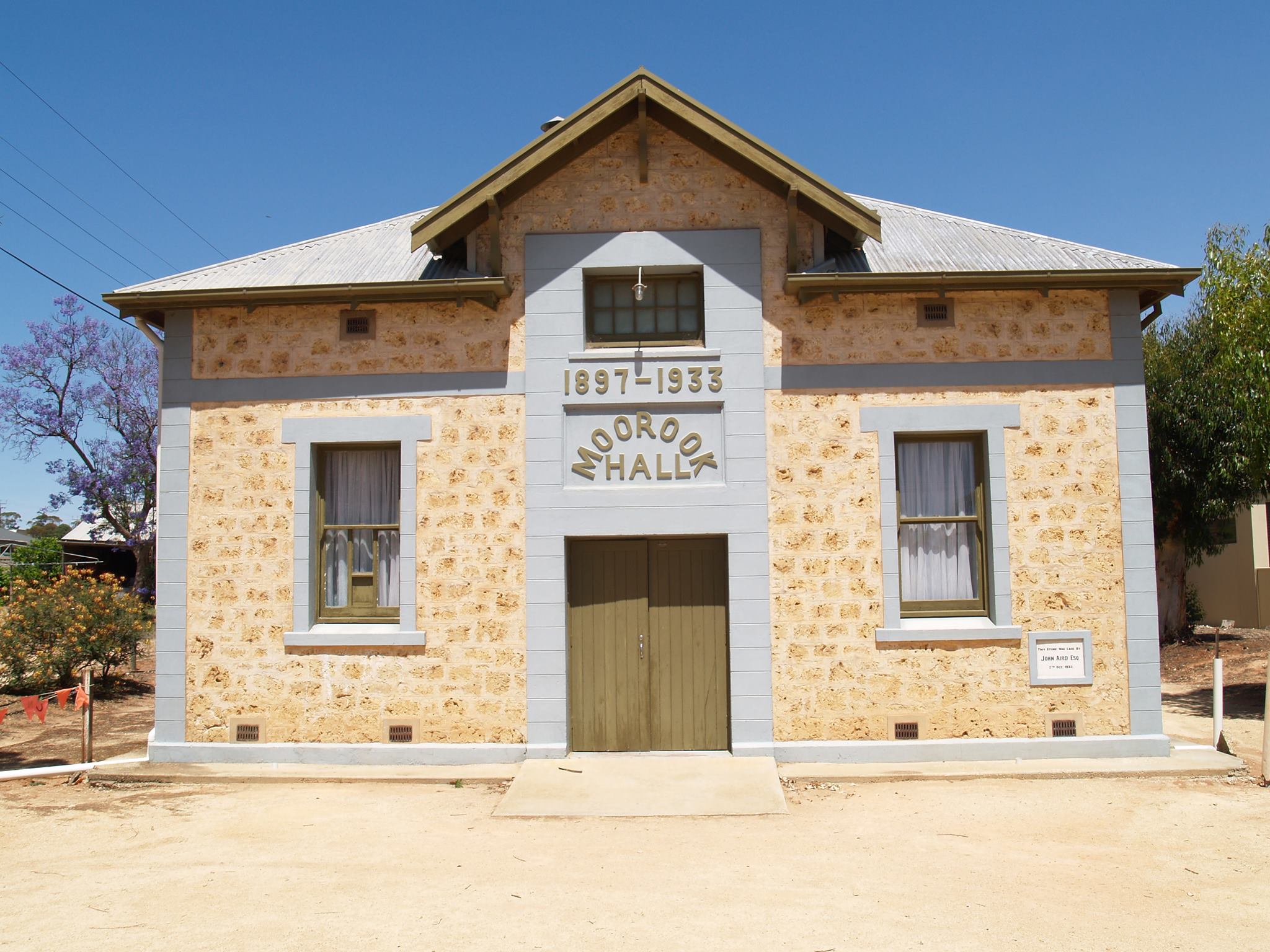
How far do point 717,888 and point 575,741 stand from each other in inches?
147

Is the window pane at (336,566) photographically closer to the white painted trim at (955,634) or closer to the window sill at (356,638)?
the window sill at (356,638)

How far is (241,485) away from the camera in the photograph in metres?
10.1

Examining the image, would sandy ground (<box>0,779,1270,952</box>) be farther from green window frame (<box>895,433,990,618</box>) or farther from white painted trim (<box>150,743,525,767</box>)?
green window frame (<box>895,433,990,618</box>)

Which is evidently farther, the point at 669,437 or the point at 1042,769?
the point at 669,437

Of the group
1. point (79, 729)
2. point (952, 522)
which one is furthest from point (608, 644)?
point (79, 729)

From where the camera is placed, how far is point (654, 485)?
9.92m

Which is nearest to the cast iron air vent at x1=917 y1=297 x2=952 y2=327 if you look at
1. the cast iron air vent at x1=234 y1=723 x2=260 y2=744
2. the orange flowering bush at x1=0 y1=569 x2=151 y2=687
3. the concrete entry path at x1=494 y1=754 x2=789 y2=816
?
the concrete entry path at x1=494 y1=754 x2=789 y2=816

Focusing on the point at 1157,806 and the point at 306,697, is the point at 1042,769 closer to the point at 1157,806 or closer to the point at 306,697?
the point at 1157,806

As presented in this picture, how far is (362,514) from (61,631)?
6.86m

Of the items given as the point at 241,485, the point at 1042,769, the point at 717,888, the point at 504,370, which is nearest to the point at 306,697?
the point at 241,485

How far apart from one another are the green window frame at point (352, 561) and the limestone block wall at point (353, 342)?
0.84m

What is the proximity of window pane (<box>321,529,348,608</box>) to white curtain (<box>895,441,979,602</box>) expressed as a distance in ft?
19.6

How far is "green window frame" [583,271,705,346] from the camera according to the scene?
10.2 m

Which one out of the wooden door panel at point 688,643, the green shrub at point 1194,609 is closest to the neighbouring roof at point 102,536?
the wooden door panel at point 688,643
